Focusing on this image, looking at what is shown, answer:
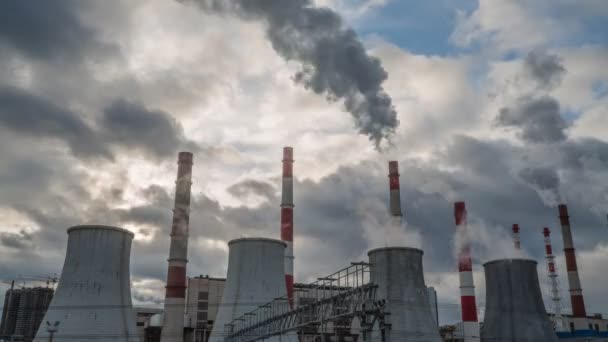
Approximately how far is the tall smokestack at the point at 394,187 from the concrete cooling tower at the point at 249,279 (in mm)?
10475

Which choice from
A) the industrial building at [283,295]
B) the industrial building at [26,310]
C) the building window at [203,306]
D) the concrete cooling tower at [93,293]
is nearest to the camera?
the industrial building at [283,295]

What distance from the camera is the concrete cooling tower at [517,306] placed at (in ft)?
87.1

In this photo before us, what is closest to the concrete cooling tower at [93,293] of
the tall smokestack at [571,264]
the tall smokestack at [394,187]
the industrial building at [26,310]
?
the tall smokestack at [394,187]

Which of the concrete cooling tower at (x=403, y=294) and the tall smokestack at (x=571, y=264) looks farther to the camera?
the tall smokestack at (x=571, y=264)

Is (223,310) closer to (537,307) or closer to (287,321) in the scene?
(287,321)

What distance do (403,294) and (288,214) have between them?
16.8 m

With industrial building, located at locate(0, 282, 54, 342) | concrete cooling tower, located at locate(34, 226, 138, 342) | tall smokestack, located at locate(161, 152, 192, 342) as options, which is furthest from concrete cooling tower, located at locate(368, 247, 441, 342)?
industrial building, located at locate(0, 282, 54, 342)

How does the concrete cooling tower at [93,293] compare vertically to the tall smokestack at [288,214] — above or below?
below

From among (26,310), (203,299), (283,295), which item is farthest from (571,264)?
(26,310)

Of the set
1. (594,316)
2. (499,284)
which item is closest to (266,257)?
(499,284)

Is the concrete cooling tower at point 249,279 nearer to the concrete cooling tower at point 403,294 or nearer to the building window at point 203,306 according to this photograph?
the concrete cooling tower at point 403,294

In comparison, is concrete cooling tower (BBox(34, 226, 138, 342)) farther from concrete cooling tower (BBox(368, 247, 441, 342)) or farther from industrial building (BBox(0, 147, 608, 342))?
concrete cooling tower (BBox(368, 247, 441, 342))

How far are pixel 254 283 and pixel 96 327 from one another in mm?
7494

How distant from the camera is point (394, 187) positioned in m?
36.3
